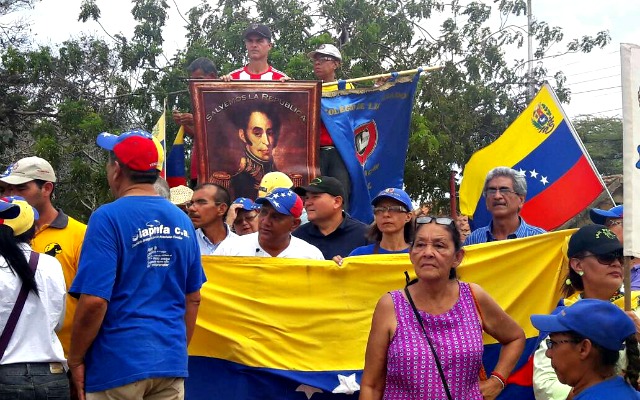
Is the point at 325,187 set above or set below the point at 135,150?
below

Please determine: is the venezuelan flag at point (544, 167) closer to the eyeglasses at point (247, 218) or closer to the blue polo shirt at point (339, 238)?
the blue polo shirt at point (339, 238)

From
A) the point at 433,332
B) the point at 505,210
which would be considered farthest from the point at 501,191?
the point at 433,332

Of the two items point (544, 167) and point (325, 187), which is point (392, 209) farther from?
point (544, 167)

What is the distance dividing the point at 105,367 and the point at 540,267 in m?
2.95

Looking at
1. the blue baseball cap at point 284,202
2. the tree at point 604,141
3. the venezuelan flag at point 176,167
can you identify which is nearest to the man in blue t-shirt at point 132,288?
the blue baseball cap at point 284,202

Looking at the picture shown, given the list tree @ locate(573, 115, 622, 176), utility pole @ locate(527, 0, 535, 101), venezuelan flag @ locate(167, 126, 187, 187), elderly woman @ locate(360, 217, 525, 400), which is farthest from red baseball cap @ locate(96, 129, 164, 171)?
tree @ locate(573, 115, 622, 176)

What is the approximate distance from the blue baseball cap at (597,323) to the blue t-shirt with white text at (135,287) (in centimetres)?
178

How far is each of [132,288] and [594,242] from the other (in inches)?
87.3

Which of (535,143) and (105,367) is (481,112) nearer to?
(535,143)

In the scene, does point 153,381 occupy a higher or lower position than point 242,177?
lower

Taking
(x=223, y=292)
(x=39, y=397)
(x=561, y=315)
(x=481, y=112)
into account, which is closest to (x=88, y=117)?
(x=481, y=112)

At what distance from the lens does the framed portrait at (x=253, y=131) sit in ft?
28.0

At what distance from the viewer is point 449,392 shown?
4.20 m

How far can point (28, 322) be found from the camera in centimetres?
475
